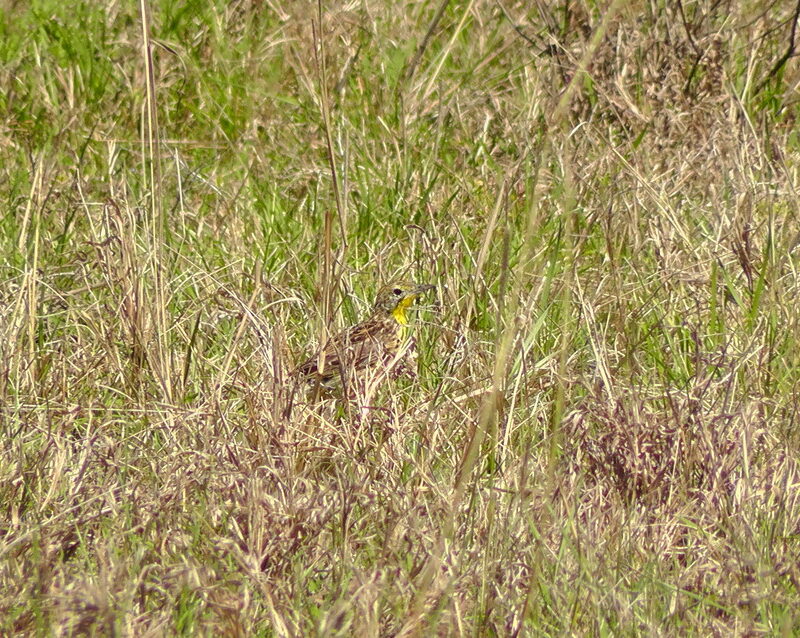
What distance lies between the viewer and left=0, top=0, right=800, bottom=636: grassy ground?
3.25 meters

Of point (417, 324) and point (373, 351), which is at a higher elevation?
point (373, 351)

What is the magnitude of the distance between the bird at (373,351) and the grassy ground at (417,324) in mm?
98

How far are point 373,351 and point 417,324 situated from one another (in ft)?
1.74

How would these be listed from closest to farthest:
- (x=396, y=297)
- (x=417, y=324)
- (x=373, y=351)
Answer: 1. (x=373, y=351)
2. (x=417, y=324)
3. (x=396, y=297)

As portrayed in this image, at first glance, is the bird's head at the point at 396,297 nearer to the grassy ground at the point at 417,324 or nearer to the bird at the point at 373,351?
the bird at the point at 373,351

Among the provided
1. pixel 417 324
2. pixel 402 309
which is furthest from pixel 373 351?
pixel 402 309

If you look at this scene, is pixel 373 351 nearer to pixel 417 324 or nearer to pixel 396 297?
pixel 417 324

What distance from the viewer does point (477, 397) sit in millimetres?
4445

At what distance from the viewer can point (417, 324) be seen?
17.0 feet

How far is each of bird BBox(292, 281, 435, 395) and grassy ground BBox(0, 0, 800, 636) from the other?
98mm

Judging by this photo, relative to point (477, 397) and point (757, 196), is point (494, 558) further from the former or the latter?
point (757, 196)

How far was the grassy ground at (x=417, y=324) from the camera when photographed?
3.25 metres

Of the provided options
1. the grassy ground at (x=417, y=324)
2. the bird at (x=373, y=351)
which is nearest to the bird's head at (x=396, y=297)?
the bird at (x=373, y=351)

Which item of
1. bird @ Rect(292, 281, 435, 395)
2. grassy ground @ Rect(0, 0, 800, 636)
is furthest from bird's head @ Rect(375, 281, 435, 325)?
grassy ground @ Rect(0, 0, 800, 636)
